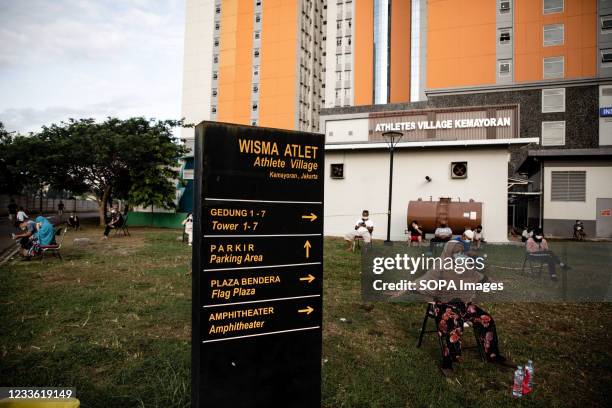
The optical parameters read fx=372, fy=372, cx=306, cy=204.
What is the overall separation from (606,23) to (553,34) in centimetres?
383

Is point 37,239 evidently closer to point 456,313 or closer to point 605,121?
point 456,313

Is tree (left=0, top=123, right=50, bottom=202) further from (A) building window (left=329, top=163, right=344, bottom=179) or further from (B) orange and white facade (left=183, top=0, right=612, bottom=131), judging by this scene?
(B) orange and white facade (left=183, top=0, right=612, bottom=131)

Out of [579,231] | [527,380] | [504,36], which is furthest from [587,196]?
[527,380]

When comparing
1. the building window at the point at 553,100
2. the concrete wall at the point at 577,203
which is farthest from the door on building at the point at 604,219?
the building window at the point at 553,100

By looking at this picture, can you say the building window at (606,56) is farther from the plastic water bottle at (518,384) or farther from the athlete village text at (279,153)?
the athlete village text at (279,153)

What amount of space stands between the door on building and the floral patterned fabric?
25.5 metres

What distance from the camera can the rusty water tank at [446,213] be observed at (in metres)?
19.2

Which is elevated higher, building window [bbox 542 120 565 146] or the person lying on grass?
building window [bbox 542 120 565 146]

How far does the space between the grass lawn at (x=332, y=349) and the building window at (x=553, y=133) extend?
2803 cm

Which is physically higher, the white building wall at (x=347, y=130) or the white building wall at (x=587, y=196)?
the white building wall at (x=347, y=130)

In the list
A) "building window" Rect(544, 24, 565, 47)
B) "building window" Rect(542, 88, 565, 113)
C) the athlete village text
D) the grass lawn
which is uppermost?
"building window" Rect(544, 24, 565, 47)

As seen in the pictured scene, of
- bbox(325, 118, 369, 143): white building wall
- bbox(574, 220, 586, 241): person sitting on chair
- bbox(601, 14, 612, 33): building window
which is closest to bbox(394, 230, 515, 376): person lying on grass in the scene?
bbox(325, 118, 369, 143): white building wall

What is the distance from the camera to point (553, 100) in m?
31.2

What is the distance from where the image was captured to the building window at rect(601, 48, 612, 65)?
30.5 metres
